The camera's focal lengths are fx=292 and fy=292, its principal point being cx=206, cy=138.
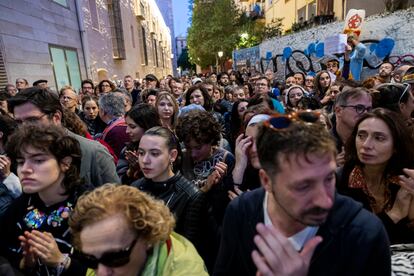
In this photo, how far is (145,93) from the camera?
6094 mm

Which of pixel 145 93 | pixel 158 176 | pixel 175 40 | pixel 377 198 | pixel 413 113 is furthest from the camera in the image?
pixel 175 40

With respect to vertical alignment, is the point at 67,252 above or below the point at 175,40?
below

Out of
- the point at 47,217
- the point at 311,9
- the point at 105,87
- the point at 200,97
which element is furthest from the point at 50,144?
the point at 311,9

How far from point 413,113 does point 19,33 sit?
10.3 meters

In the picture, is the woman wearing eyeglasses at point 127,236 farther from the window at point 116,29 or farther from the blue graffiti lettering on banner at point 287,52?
the window at point 116,29

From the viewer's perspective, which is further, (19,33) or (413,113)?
(19,33)

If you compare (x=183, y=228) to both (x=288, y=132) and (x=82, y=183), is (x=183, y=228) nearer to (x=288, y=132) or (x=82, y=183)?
(x=82, y=183)

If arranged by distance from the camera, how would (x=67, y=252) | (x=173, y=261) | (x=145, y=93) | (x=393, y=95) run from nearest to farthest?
(x=173, y=261), (x=67, y=252), (x=393, y=95), (x=145, y=93)

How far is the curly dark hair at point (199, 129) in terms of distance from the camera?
2.67 metres

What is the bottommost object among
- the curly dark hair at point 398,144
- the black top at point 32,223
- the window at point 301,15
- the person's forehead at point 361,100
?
the black top at point 32,223

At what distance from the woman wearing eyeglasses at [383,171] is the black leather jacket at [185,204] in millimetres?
974

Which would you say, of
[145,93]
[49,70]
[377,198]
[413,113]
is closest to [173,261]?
[377,198]

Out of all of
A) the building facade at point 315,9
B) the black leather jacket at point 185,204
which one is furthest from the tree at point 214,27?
the black leather jacket at point 185,204

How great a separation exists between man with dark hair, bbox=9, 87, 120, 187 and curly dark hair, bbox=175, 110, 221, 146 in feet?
2.32
